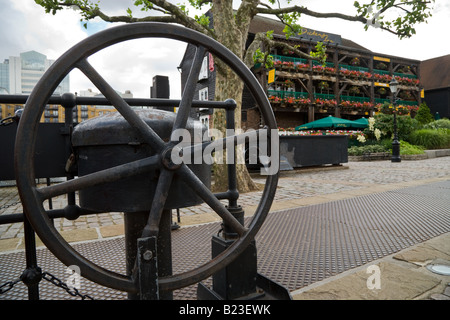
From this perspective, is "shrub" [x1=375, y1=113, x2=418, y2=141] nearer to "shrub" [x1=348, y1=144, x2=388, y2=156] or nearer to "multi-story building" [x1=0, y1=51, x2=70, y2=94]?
"shrub" [x1=348, y1=144, x2=388, y2=156]

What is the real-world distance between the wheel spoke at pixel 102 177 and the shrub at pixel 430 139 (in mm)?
20902

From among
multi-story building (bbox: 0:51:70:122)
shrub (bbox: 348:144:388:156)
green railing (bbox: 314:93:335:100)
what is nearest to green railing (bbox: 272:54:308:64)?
green railing (bbox: 314:93:335:100)

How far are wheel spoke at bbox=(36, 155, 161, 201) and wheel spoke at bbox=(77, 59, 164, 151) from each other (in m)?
0.06

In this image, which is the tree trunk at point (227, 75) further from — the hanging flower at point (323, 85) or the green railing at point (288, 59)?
the hanging flower at point (323, 85)

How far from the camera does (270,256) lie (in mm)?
2348

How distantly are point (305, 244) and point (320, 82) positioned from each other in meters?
25.5

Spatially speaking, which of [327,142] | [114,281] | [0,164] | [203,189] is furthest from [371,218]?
[327,142]

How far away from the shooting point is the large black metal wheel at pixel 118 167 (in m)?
0.92

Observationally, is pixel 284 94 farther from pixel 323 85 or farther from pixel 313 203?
pixel 313 203

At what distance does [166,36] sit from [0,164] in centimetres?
108

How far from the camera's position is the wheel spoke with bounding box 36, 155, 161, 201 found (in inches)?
38.9

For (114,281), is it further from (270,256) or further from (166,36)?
(270,256)

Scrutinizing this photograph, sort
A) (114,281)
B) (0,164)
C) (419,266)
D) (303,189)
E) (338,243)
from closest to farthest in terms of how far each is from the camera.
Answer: (114,281) < (0,164) < (419,266) < (338,243) < (303,189)

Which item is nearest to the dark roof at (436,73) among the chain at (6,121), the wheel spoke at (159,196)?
the wheel spoke at (159,196)
